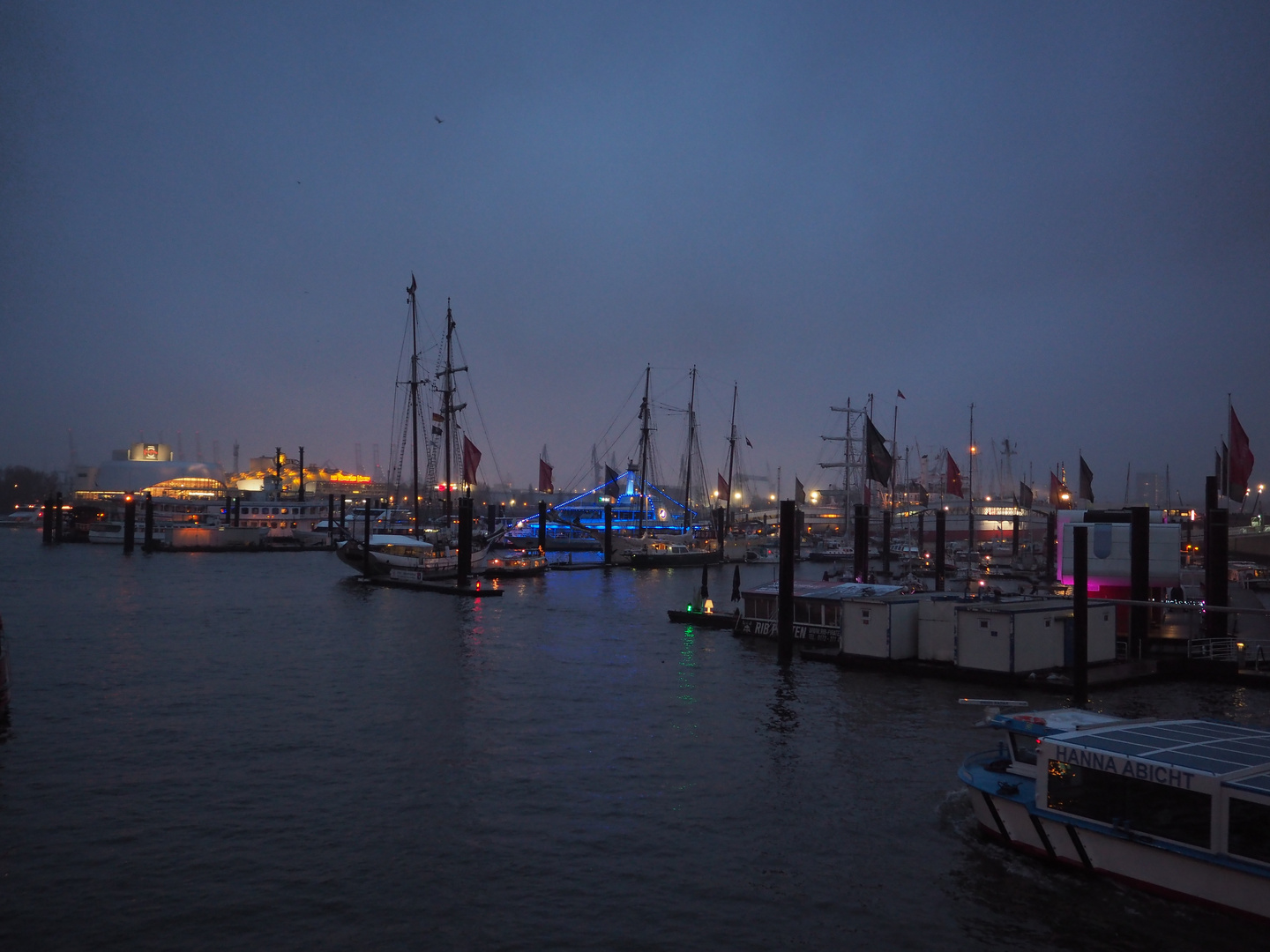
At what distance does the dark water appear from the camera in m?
10.6

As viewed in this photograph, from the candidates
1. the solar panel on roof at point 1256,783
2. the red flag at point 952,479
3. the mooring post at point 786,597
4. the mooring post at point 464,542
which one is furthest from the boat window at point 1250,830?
the red flag at point 952,479

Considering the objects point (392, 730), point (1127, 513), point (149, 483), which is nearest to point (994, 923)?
point (392, 730)

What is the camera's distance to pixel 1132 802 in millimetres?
10578

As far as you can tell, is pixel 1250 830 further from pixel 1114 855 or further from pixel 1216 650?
pixel 1216 650

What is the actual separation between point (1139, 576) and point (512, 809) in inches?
784

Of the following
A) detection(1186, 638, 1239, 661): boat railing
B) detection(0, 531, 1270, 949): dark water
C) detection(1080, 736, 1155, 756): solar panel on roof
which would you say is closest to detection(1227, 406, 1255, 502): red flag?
detection(1186, 638, 1239, 661): boat railing

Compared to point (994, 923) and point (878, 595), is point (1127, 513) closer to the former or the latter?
→ point (878, 595)

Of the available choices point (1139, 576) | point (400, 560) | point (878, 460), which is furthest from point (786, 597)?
point (400, 560)

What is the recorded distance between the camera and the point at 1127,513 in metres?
31.5

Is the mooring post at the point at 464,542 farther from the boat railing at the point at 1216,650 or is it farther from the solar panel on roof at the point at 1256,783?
the solar panel on roof at the point at 1256,783

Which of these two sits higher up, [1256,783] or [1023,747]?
[1256,783]

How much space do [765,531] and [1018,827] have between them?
10621 cm

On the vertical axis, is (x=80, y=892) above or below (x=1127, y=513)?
below

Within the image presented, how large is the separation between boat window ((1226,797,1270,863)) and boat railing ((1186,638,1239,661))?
696 inches
